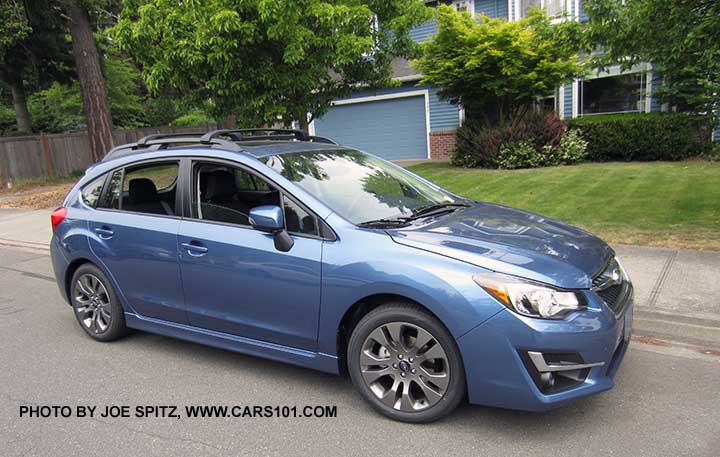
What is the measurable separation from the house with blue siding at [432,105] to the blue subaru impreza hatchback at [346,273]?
11381 mm

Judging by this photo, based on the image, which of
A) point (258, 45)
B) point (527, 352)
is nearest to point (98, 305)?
point (527, 352)

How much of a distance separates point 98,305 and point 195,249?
145cm

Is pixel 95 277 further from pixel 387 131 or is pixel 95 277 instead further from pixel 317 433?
pixel 387 131

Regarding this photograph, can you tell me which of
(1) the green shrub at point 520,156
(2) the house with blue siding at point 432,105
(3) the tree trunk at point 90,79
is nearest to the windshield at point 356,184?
(1) the green shrub at point 520,156

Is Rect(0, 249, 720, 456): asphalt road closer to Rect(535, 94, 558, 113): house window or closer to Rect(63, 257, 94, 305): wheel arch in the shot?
Rect(63, 257, 94, 305): wheel arch

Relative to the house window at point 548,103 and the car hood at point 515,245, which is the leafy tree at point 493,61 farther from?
the car hood at point 515,245

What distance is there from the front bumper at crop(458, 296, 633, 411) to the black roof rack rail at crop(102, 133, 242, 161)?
224cm

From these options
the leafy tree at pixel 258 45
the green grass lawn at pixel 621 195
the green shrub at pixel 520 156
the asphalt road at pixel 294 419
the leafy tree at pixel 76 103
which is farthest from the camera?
the leafy tree at pixel 76 103

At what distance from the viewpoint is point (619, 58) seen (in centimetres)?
736

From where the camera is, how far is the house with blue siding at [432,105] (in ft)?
52.2

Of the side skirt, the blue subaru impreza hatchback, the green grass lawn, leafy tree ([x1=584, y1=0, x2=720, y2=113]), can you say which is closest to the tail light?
the blue subaru impreza hatchback

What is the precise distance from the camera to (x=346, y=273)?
3.37 meters

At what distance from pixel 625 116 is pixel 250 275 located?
14141mm

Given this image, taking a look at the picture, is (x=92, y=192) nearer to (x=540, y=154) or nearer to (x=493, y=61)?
(x=493, y=61)
